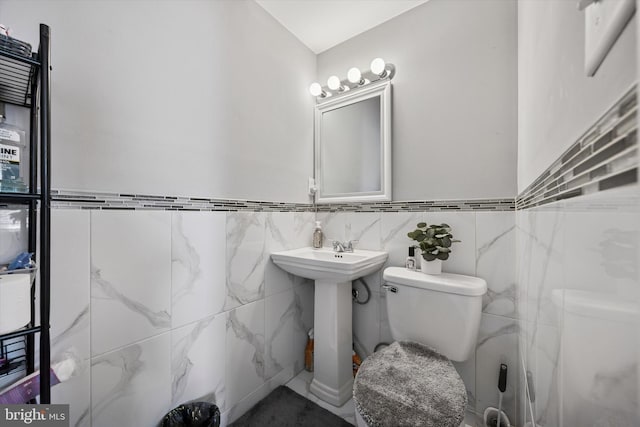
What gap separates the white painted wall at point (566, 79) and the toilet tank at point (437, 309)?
684 mm

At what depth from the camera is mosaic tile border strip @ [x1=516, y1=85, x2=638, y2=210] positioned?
0.19 metres

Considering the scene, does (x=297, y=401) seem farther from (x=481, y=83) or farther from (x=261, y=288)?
(x=481, y=83)

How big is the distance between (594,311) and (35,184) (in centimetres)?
120

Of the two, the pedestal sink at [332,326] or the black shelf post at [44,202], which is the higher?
the black shelf post at [44,202]

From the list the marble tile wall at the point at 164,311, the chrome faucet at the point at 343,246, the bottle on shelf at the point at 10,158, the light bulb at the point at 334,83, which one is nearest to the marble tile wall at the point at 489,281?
the chrome faucet at the point at 343,246

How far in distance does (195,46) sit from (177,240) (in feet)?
2.95

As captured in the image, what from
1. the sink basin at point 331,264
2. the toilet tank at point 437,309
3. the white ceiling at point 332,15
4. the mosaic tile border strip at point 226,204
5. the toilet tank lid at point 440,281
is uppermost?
the white ceiling at point 332,15

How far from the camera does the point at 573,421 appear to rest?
0.32 metres

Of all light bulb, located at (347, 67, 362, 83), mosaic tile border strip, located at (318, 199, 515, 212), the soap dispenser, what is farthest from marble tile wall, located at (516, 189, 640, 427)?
light bulb, located at (347, 67, 362, 83)

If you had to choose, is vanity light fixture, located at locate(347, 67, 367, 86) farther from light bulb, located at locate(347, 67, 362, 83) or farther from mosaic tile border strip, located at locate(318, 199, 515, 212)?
mosaic tile border strip, located at locate(318, 199, 515, 212)

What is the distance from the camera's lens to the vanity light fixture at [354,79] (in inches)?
59.6

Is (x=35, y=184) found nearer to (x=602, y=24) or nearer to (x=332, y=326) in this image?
(x=602, y=24)

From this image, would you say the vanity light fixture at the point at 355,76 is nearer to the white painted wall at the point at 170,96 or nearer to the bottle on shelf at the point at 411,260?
the white painted wall at the point at 170,96

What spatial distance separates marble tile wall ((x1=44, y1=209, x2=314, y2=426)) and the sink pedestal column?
0.77ft
